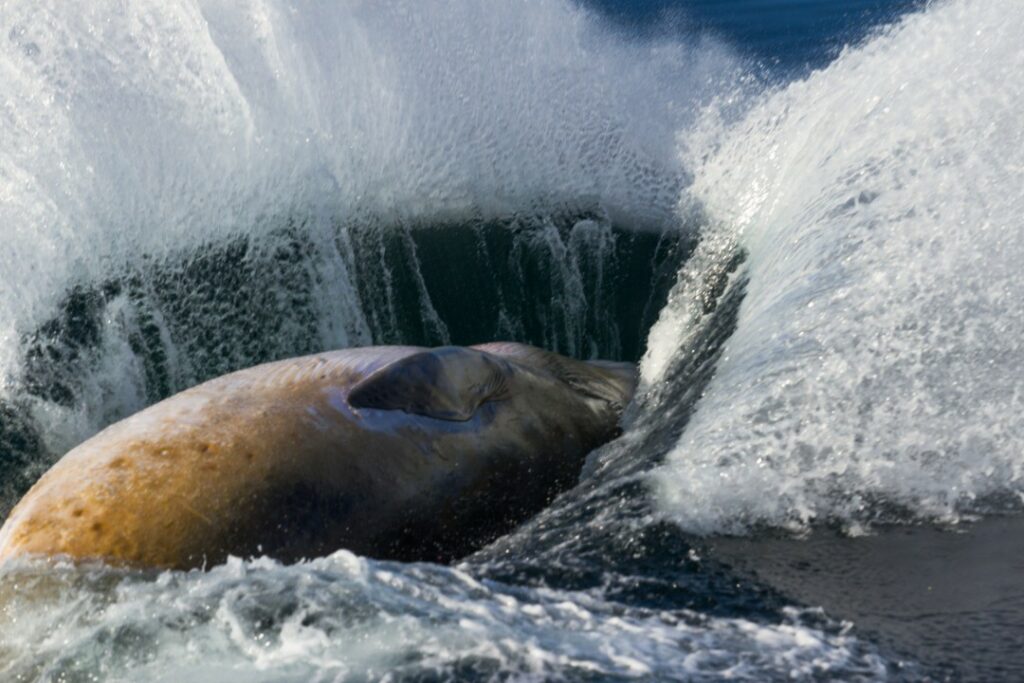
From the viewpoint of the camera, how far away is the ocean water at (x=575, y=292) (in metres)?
3.17

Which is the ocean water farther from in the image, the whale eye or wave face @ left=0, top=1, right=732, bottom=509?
the whale eye

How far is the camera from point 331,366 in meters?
4.73

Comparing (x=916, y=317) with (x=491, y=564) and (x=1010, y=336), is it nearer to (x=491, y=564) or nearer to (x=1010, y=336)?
(x=1010, y=336)

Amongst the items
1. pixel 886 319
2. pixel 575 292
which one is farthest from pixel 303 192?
pixel 886 319

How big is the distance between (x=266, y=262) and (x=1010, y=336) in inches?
134

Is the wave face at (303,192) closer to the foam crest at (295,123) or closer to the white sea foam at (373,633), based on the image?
the foam crest at (295,123)

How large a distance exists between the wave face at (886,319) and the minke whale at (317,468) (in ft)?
2.08

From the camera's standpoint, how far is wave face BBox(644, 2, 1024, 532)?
3.86 meters

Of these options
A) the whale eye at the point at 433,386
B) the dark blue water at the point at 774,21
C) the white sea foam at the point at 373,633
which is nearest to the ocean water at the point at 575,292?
the white sea foam at the point at 373,633

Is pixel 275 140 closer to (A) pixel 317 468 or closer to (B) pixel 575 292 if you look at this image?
(B) pixel 575 292

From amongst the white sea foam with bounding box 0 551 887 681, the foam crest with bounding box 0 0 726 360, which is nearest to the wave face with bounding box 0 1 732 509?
the foam crest with bounding box 0 0 726 360

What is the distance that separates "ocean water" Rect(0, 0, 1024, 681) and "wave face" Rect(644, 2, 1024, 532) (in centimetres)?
1

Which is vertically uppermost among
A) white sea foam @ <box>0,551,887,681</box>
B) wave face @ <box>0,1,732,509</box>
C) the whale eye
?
wave face @ <box>0,1,732,509</box>

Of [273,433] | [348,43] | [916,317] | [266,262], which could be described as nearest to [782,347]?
[916,317]
